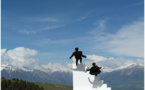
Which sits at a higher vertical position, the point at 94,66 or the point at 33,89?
the point at 94,66

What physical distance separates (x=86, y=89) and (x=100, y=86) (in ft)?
6.05

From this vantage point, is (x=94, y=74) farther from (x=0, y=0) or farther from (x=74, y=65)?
(x=0, y=0)

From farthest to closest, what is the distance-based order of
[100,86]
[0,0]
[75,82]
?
[0,0], [75,82], [100,86]

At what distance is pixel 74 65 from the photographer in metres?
24.8

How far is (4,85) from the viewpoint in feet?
563

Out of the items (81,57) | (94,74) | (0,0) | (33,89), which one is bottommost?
(33,89)

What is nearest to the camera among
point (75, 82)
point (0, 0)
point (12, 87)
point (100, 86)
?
point (100, 86)

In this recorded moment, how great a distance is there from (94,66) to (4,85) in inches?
6473

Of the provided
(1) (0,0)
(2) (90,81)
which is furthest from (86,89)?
(1) (0,0)

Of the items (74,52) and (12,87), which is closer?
(74,52)

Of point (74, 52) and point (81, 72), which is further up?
point (74, 52)

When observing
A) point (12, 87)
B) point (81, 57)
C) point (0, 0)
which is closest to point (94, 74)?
point (81, 57)

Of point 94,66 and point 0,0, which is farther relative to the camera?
point 0,0

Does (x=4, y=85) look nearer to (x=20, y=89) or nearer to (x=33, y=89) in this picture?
(x=20, y=89)
